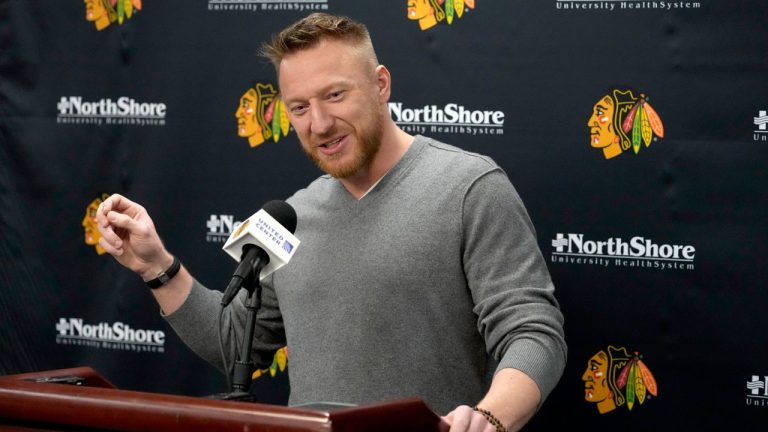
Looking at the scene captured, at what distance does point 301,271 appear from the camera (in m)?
2.17

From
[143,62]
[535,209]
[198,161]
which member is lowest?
[535,209]

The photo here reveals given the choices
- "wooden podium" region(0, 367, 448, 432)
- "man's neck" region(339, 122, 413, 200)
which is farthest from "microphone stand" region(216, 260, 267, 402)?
"man's neck" region(339, 122, 413, 200)

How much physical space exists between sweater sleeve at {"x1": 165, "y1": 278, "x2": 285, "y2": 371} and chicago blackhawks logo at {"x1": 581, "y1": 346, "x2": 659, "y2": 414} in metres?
0.93

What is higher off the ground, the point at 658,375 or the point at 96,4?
the point at 96,4

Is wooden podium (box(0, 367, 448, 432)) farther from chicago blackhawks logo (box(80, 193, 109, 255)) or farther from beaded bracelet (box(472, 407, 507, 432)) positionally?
chicago blackhawks logo (box(80, 193, 109, 255))

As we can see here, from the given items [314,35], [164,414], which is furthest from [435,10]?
[164,414]

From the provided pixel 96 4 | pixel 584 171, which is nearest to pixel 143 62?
pixel 96 4

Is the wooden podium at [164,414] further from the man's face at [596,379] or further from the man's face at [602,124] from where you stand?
the man's face at [602,124]

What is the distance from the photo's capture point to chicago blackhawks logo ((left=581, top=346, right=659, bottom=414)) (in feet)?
8.45

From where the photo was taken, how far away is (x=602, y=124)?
8.62 feet

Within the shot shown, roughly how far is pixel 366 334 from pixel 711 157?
1144mm

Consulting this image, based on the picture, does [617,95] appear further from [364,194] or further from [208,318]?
[208,318]

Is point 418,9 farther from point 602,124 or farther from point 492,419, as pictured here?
point 492,419

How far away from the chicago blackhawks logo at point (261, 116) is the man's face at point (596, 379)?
4.12ft
